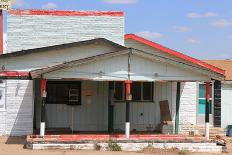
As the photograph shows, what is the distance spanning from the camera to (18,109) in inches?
860

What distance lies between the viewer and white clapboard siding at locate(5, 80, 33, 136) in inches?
858

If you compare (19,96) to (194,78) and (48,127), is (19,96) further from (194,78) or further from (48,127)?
(194,78)

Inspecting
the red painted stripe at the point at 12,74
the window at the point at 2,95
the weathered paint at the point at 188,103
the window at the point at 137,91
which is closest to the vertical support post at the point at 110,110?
the window at the point at 137,91

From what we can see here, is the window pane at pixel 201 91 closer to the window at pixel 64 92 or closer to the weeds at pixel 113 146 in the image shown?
the window at pixel 64 92

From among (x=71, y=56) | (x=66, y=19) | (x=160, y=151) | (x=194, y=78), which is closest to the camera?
(x=160, y=151)

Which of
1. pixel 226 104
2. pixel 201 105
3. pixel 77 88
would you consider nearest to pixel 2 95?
pixel 77 88

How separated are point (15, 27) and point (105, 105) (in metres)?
4.92

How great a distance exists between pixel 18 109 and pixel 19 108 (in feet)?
0.19

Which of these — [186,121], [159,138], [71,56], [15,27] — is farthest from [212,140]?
[15,27]

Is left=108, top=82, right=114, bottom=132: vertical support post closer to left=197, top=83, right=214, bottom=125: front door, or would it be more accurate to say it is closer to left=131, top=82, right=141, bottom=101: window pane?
left=131, top=82, right=141, bottom=101: window pane

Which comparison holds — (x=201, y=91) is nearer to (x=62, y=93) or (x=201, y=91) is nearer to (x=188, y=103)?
(x=188, y=103)

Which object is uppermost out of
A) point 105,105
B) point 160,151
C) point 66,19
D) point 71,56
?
point 66,19

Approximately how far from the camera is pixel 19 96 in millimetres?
21859

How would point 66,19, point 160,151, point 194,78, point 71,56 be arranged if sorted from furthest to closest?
point 66,19
point 71,56
point 194,78
point 160,151
